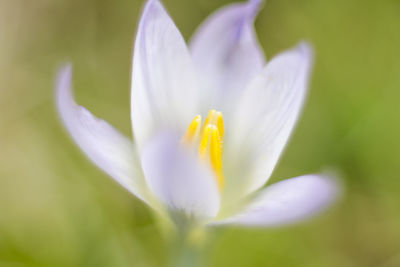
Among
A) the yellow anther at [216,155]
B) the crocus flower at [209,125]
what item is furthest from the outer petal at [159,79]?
the yellow anther at [216,155]

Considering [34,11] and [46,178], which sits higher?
[34,11]

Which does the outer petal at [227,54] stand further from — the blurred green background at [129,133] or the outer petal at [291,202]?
the blurred green background at [129,133]

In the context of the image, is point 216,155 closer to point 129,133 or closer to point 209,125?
point 209,125

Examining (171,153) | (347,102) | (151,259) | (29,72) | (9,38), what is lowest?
(171,153)

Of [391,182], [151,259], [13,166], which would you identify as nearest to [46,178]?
[13,166]

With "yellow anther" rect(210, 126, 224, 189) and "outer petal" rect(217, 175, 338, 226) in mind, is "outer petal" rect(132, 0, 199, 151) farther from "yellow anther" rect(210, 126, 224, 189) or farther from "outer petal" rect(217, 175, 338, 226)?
"outer petal" rect(217, 175, 338, 226)

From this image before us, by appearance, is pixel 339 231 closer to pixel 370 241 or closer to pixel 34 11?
pixel 370 241

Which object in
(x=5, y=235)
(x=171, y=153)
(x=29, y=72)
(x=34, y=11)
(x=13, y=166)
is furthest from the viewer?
(x=34, y=11)

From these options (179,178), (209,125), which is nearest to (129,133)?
(209,125)
